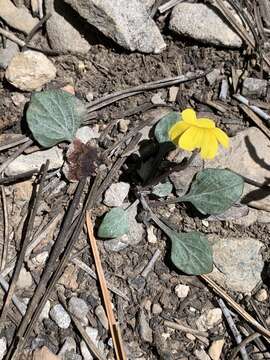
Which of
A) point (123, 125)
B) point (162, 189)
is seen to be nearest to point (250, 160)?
point (162, 189)

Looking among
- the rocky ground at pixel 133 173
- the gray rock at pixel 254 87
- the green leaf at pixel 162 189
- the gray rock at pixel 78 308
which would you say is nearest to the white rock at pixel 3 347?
the rocky ground at pixel 133 173

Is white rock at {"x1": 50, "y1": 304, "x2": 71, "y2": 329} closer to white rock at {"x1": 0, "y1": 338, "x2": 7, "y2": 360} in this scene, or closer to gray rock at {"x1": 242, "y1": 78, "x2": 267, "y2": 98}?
white rock at {"x1": 0, "y1": 338, "x2": 7, "y2": 360}

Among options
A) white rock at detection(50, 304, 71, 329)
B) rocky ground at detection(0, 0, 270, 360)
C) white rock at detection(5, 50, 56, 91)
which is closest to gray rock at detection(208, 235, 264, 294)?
rocky ground at detection(0, 0, 270, 360)

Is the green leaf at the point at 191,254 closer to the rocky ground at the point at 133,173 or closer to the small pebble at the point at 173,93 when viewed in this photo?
the rocky ground at the point at 133,173

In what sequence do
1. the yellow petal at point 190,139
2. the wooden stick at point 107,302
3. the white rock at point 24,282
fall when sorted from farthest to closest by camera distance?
the white rock at point 24,282, the wooden stick at point 107,302, the yellow petal at point 190,139

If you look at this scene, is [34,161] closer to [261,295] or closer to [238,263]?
[238,263]
